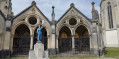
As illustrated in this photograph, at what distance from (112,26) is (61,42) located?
72.1 feet

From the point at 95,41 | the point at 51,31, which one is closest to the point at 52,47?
the point at 51,31

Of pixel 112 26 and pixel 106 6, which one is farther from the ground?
pixel 106 6

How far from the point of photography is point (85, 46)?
77.5 ft

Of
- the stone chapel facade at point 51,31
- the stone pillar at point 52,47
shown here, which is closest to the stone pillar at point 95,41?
the stone chapel facade at point 51,31

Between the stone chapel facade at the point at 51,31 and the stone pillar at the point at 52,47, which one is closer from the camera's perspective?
the stone chapel facade at the point at 51,31

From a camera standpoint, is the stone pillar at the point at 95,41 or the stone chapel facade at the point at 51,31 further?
the stone pillar at the point at 95,41

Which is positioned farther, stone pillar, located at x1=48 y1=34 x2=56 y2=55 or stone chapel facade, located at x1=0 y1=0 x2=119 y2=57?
stone pillar, located at x1=48 y1=34 x2=56 y2=55

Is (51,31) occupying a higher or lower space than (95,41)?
higher

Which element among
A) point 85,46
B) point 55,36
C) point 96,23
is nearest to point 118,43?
point 85,46

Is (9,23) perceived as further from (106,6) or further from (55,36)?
(106,6)

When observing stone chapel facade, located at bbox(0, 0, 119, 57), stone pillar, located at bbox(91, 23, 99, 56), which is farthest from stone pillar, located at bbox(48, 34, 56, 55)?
stone pillar, located at bbox(91, 23, 99, 56)

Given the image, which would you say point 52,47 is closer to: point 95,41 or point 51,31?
point 51,31

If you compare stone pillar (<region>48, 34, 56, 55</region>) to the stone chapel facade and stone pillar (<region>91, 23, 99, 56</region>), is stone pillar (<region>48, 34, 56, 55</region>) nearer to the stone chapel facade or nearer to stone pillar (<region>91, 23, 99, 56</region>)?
the stone chapel facade

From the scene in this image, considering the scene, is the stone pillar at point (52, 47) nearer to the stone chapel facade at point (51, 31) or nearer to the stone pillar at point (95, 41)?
the stone chapel facade at point (51, 31)
